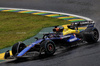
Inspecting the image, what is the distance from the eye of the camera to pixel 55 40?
1047 cm

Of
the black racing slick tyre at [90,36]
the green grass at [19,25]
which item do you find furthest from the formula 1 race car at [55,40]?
the green grass at [19,25]

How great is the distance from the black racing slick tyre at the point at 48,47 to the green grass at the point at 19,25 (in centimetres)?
303

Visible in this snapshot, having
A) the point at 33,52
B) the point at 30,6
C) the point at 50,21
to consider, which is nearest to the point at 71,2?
the point at 30,6

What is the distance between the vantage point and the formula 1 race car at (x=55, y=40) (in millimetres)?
9440

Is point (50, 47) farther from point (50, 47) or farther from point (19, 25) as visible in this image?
point (19, 25)

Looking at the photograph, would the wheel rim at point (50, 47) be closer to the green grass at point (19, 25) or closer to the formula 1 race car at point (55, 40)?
the formula 1 race car at point (55, 40)

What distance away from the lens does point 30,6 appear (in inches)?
851

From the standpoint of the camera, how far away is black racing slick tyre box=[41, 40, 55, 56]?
9.41 meters

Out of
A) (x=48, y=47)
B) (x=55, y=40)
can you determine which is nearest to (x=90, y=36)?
(x=55, y=40)

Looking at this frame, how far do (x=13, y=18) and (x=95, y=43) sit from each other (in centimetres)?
836

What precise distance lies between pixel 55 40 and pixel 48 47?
103 centimetres

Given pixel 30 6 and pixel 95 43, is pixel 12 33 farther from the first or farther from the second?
pixel 30 6

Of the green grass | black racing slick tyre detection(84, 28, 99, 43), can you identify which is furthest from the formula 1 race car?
the green grass

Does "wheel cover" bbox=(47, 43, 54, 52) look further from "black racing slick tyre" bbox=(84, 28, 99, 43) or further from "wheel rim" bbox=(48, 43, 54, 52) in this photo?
"black racing slick tyre" bbox=(84, 28, 99, 43)
